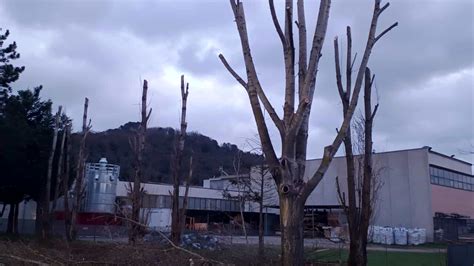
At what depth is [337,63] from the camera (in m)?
14.5

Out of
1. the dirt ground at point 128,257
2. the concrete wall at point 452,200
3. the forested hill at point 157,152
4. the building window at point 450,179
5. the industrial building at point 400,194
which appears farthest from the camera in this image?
the building window at point 450,179

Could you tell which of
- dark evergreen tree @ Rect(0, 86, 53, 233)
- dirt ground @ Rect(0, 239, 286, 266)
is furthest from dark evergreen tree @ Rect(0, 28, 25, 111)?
dirt ground @ Rect(0, 239, 286, 266)

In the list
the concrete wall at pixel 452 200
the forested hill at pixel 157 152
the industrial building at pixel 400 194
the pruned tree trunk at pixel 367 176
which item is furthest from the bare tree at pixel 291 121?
the concrete wall at pixel 452 200

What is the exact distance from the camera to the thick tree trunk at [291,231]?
832 cm

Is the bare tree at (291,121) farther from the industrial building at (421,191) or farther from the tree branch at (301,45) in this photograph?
the industrial building at (421,191)

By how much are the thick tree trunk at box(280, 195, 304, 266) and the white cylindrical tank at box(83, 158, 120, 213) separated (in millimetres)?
46493

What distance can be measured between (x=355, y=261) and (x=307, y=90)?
6.38 m

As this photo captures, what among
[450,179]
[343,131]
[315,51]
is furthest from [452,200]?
[315,51]

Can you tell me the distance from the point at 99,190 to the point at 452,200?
3790 centimetres

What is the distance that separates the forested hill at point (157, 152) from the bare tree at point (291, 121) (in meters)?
39.8

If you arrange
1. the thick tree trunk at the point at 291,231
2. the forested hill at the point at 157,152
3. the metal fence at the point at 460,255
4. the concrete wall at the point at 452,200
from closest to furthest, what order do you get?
the thick tree trunk at the point at 291,231
the metal fence at the point at 460,255
the forested hill at the point at 157,152
the concrete wall at the point at 452,200

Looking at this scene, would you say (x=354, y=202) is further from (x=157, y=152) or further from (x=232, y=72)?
(x=157, y=152)

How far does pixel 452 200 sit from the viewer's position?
63.8 meters

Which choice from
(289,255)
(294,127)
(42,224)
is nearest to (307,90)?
(294,127)
